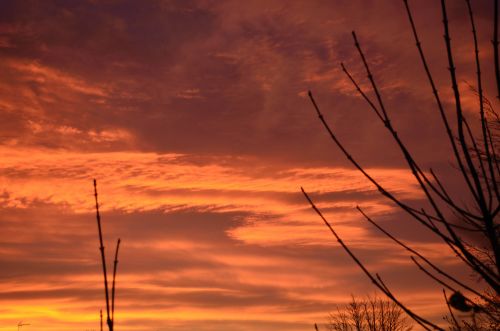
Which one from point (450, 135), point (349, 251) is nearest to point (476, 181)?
point (450, 135)

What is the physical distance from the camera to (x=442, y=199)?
3.25 metres

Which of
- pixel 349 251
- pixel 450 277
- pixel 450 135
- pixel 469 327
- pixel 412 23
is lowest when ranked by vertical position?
pixel 469 327

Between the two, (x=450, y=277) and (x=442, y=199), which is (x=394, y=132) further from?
(x=450, y=277)

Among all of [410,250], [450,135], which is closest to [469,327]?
[410,250]

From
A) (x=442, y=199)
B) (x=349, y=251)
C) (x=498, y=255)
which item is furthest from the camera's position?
(x=442, y=199)

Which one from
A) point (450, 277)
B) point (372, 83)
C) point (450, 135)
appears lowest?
point (450, 277)

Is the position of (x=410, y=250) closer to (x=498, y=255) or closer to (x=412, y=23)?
(x=498, y=255)

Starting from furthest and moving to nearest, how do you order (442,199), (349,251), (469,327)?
1. (469,327)
2. (442,199)
3. (349,251)

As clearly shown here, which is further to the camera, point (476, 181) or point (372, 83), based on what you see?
point (372, 83)

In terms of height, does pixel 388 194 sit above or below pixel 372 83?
below

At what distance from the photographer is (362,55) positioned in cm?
326

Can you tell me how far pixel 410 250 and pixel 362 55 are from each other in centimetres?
123

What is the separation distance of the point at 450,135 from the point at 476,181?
0.28 metres

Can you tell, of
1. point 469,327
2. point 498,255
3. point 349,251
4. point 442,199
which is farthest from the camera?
point 469,327
